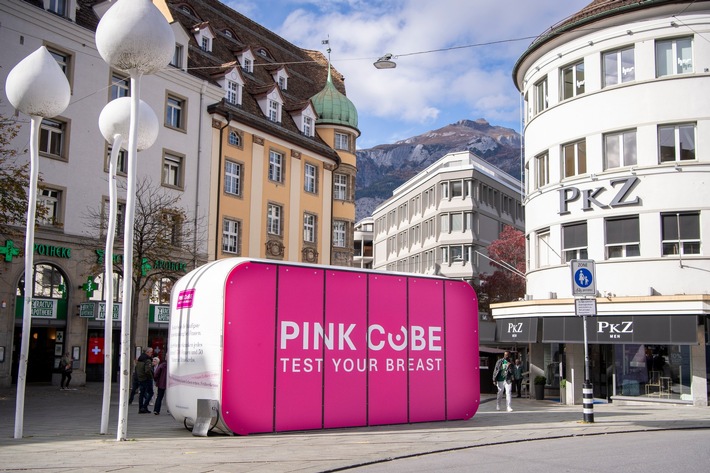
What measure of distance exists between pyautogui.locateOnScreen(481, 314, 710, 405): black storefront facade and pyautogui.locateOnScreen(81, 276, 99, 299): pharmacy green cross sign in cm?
1692

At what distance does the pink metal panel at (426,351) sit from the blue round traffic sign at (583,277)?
318 cm

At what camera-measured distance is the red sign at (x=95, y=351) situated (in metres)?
33.4

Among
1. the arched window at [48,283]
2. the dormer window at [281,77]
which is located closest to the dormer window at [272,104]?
the dormer window at [281,77]

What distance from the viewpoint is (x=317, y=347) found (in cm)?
1622

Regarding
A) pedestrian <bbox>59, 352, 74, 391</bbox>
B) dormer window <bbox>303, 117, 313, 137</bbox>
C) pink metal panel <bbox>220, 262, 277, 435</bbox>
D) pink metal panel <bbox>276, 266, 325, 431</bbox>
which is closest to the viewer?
pink metal panel <bbox>220, 262, 277, 435</bbox>

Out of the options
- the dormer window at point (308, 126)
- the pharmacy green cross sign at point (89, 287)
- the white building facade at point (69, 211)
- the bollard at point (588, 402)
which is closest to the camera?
the bollard at point (588, 402)

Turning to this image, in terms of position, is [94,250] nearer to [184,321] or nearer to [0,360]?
[0,360]

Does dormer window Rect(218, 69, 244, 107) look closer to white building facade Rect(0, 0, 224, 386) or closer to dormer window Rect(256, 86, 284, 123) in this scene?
dormer window Rect(256, 86, 284, 123)

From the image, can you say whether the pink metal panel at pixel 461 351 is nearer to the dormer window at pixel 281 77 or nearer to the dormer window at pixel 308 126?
the dormer window at pixel 308 126

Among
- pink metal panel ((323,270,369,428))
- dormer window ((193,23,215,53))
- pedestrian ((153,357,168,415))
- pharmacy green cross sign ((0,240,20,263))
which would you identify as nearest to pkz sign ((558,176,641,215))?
pink metal panel ((323,270,369,428))

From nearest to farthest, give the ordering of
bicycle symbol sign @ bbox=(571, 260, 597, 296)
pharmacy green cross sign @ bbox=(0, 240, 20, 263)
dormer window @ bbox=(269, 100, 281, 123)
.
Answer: bicycle symbol sign @ bbox=(571, 260, 597, 296) → pharmacy green cross sign @ bbox=(0, 240, 20, 263) → dormer window @ bbox=(269, 100, 281, 123)

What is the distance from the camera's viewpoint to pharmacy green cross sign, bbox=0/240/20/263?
29.3 m

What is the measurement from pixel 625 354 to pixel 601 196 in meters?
5.59

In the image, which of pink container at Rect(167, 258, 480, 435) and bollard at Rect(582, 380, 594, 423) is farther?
bollard at Rect(582, 380, 594, 423)
